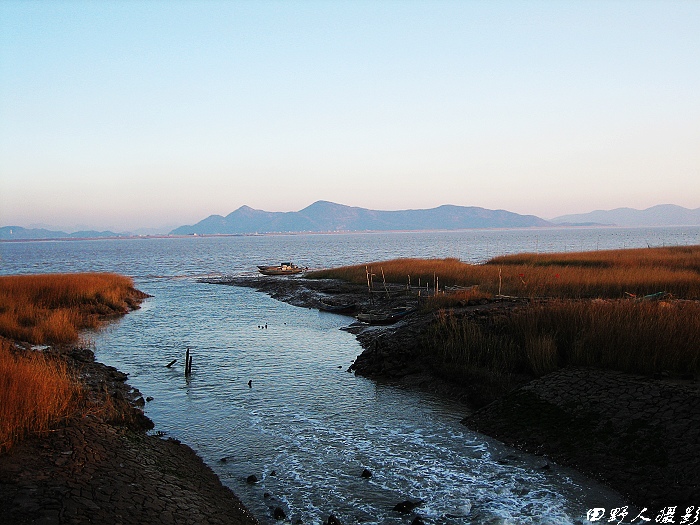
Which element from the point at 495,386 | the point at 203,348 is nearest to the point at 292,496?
the point at 495,386

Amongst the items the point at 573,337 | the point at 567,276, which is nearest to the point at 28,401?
the point at 573,337

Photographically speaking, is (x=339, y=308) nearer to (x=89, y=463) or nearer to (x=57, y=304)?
(x=57, y=304)

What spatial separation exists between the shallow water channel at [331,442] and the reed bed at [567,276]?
11.8m

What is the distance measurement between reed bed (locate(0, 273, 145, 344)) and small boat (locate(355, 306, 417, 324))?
42.2ft

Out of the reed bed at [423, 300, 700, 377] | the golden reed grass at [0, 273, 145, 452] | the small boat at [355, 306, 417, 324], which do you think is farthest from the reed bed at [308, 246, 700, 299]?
the golden reed grass at [0, 273, 145, 452]

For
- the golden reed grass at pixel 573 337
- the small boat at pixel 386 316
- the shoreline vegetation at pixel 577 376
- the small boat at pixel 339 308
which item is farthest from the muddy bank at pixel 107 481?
the small boat at pixel 339 308

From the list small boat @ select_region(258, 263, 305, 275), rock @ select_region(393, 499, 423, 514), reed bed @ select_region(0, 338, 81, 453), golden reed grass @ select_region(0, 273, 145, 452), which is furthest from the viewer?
small boat @ select_region(258, 263, 305, 275)

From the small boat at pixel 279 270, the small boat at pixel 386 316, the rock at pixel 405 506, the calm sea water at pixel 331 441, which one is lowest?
the calm sea water at pixel 331 441

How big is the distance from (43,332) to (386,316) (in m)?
14.6

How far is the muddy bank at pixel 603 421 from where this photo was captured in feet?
26.9

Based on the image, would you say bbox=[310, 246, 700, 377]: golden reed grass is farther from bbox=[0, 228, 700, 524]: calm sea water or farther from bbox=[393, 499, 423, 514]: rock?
bbox=[393, 499, 423, 514]: rock

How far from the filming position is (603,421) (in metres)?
9.80

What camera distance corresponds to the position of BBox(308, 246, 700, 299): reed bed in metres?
25.2

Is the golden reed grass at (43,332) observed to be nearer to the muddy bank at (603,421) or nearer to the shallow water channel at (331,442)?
the shallow water channel at (331,442)
